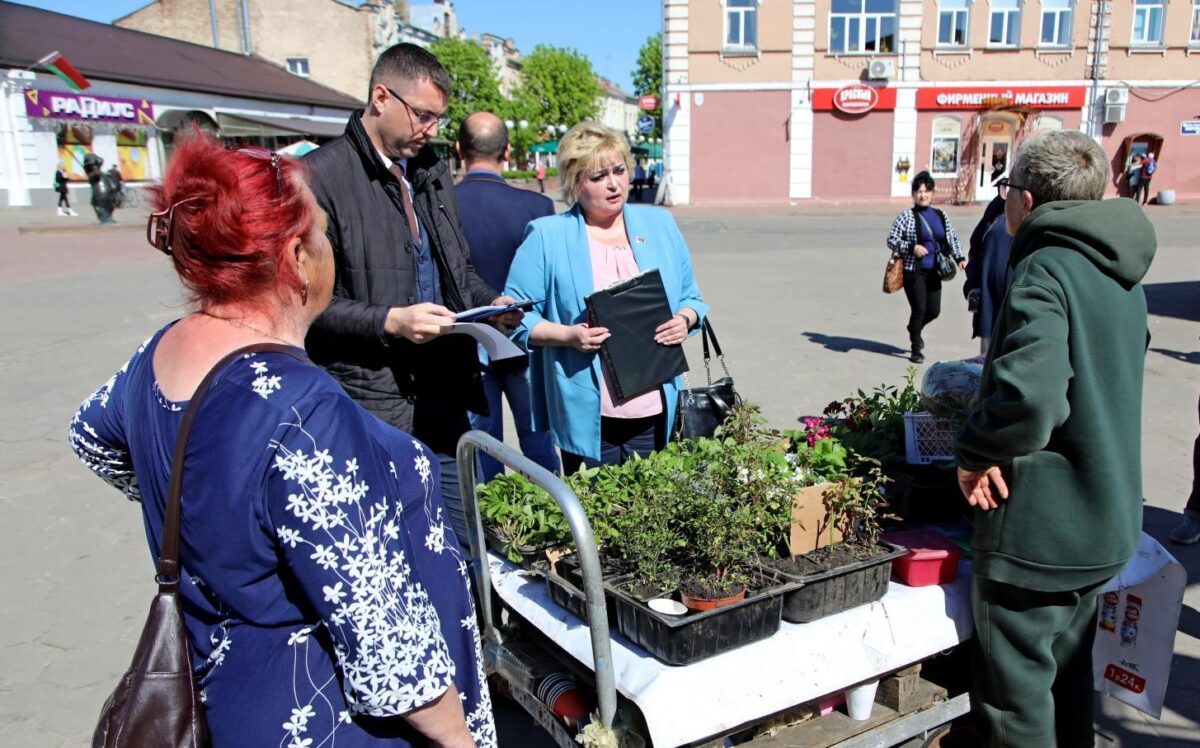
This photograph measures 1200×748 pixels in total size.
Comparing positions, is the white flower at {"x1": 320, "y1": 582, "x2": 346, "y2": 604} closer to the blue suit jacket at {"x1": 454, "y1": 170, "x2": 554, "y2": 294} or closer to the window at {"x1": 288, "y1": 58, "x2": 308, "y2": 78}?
the blue suit jacket at {"x1": 454, "y1": 170, "x2": 554, "y2": 294}

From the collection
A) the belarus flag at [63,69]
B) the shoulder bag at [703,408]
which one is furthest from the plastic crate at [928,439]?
the belarus flag at [63,69]

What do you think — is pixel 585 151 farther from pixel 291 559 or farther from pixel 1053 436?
pixel 291 559

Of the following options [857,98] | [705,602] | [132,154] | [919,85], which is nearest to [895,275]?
[705,602]

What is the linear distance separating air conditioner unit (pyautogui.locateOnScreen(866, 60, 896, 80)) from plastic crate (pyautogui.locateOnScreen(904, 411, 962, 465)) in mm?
27605

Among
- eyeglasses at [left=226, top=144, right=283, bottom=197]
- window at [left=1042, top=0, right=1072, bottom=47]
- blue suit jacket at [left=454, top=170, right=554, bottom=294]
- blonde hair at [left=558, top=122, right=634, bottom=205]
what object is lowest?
blue suit jacket at [left=454, top=170, right=554, bottom=294]

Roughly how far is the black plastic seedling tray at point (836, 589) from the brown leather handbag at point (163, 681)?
147 cm

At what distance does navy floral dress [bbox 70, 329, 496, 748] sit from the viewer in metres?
1.37

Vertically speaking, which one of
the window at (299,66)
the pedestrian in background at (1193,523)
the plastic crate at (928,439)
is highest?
the window at (299,66)

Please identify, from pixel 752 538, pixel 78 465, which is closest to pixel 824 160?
pixel 78 465

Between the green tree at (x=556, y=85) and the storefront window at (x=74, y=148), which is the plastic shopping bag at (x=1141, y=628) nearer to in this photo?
the storefront window at (x=74, y=148)

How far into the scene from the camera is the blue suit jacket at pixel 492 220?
14.4 ft

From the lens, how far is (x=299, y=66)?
1820 inches

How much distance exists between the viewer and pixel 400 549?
1.49 metres

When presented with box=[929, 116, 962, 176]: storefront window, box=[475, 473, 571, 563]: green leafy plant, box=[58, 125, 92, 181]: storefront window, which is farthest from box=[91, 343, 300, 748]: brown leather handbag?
box=[58, 125, 92, 181]: storefront window
